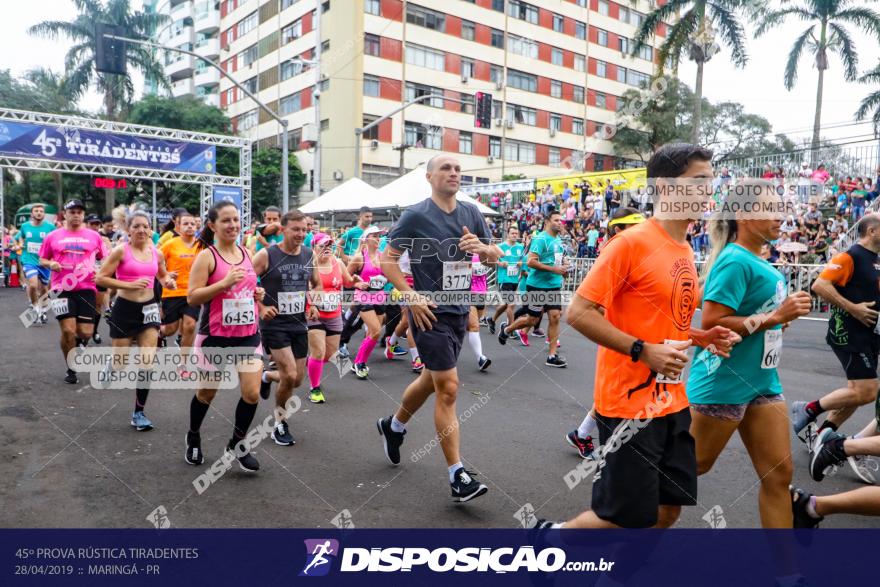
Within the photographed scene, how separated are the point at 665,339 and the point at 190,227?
22.4 feet

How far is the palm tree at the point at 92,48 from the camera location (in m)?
32.2

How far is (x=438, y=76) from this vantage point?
44.2m

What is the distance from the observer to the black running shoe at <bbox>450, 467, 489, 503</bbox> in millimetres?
3943

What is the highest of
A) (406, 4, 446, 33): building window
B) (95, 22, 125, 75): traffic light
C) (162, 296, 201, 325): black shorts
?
(406, 4, 446, 33): building window

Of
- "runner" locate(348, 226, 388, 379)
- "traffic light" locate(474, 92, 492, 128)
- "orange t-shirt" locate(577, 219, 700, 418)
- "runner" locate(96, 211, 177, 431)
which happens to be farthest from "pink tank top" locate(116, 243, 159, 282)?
"traffic light" locate(474, 92, 492, 128)

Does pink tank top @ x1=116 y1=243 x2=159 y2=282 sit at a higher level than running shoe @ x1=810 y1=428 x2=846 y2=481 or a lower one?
higher

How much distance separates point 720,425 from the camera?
3.13 m

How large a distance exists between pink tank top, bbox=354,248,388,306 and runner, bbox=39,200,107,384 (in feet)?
10.2

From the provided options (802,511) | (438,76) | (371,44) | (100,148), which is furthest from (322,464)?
(438,76)

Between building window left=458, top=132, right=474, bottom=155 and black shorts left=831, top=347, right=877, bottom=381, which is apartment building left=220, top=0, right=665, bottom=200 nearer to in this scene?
building window left=458, top=132, right=474, bottom=155

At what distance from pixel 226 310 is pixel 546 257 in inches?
207

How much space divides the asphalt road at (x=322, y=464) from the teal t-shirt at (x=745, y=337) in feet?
3.51

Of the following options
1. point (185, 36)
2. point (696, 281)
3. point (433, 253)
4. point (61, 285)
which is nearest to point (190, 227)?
point (61, 285)

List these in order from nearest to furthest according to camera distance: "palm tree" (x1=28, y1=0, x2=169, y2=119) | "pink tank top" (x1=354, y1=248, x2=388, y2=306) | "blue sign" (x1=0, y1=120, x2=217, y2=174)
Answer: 1. "pink tank top" (x1=354, y1=248, x2=388, y2=306)
2. "blue sign" (x1=0, y1=120, x2=217, y2=174)
3. "palm tree" (x1=28, y1=0, x2=169, y2=119)
